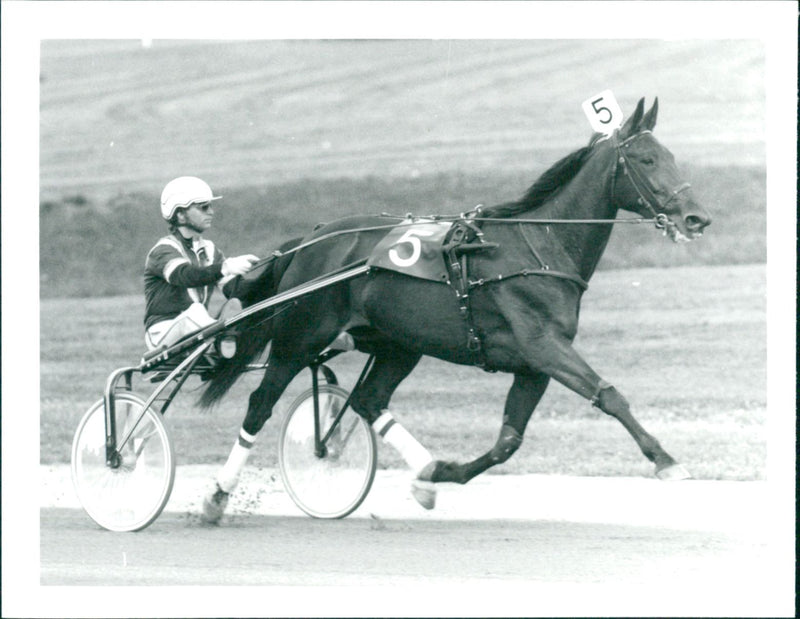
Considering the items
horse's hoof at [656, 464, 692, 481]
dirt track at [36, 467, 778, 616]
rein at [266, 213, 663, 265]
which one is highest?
rein at [266, 213, 663, 265]

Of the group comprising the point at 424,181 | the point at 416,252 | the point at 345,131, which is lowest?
the point at 416,252

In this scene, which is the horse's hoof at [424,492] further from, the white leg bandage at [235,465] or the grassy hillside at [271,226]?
the grassy hillside at [271,226]

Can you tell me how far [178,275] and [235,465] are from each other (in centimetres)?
107

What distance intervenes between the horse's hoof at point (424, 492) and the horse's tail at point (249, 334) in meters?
1.17

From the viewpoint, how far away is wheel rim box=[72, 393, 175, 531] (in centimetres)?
725

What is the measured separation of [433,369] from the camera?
11156mm

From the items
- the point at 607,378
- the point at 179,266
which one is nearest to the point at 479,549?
the point at 179,266

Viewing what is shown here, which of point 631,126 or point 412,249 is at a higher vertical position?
point 631,126

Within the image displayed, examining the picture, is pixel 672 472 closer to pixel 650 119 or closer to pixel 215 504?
pixel 650 119

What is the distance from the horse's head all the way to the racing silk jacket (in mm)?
2010

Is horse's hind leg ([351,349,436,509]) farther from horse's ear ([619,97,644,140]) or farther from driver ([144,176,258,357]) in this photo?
horse's ear ([619,97,644,140])

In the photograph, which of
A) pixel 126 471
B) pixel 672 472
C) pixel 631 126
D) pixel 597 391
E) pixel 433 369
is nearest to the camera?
pixel 672 472

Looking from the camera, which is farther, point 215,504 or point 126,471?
point 215,504

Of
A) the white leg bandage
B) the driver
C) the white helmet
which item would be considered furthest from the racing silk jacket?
the white leg bandage
